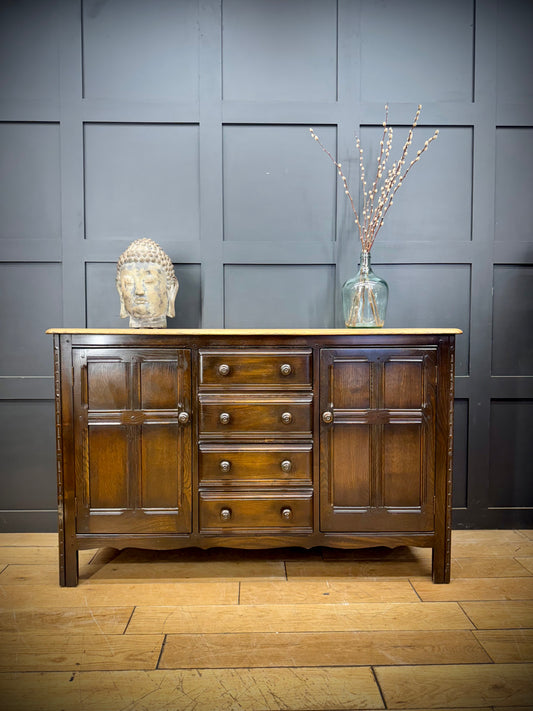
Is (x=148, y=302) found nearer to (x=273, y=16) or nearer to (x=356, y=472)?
(x=356, y=472)

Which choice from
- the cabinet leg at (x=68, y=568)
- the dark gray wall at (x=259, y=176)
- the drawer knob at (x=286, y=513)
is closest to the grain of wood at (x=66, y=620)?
the cabinet leg at (x=68, y=568)

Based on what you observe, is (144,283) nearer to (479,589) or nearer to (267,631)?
(267,631)

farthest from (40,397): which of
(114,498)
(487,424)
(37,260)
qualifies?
(487,424)

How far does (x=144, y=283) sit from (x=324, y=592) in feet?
4.92

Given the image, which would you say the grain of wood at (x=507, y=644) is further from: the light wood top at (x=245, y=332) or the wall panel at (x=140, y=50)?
the wall panel at (x=140, y=50)

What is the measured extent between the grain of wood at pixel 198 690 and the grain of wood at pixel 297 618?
0.23 metres

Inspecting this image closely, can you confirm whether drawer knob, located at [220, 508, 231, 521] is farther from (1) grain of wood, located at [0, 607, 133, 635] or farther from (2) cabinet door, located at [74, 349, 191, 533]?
(1) grain of wood, located at [0, 607, 133, 635]

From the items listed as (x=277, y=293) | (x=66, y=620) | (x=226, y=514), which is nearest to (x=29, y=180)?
(x=277, y=293)

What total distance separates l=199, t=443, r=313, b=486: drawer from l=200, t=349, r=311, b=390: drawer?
0.25m

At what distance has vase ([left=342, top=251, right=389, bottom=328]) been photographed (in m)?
2.28

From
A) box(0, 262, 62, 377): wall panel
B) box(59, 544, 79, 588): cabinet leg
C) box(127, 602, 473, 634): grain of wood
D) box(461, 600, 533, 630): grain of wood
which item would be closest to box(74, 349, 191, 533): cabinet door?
box(59, 544, 79, 588): cabinet leg

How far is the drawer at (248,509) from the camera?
203cm

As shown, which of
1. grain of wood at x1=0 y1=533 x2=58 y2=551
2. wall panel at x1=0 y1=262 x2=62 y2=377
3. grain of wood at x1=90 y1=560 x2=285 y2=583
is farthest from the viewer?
wall panel at x1=0 y1=262 x2=62 y2=377

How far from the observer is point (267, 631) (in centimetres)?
171
